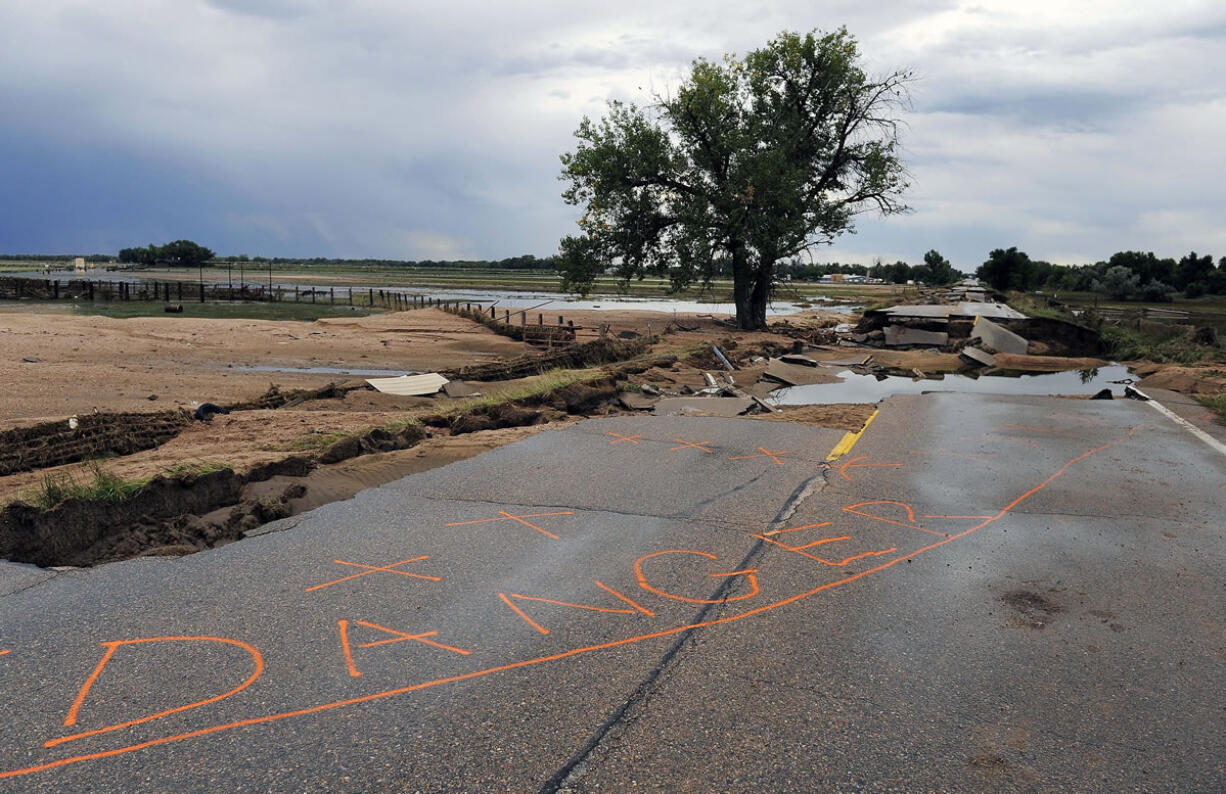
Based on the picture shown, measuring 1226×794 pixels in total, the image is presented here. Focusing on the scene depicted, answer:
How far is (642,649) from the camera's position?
4.58 m

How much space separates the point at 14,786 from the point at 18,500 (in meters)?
4.07

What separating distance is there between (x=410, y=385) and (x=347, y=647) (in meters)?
12.1

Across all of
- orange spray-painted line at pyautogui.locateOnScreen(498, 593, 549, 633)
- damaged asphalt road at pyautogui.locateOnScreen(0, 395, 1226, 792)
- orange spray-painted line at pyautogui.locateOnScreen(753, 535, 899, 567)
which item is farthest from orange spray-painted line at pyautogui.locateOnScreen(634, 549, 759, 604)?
orange spray-painted line at pyautogui.locateOnScreen(498, 593, 549, 633)

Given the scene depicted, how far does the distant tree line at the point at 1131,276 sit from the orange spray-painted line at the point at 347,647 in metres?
90.2

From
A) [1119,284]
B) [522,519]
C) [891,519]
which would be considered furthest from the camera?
[1119,284]

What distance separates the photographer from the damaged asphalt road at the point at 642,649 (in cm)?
352

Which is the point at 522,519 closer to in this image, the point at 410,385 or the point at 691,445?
the point at 691,445

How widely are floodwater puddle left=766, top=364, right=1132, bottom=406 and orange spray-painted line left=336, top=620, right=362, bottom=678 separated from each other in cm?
1244

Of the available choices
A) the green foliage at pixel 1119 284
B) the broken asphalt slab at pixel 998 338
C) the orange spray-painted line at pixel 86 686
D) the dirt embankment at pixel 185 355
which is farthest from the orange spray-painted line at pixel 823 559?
the green foliage at pixel 1119 284

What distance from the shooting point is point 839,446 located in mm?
10789

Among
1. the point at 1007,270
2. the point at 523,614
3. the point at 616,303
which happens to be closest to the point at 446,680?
the point at 523,614

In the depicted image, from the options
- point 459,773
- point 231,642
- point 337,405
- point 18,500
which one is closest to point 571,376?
point 337,405

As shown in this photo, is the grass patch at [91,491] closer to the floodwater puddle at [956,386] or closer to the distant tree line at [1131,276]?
the floodwater puddle at [956,386]

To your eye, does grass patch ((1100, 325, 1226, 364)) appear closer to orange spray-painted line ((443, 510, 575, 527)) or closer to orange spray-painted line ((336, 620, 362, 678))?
orange spray-painted line ((443, 510, 575, 527))
